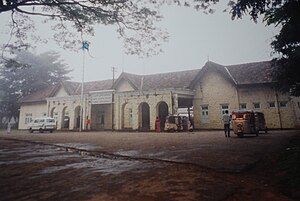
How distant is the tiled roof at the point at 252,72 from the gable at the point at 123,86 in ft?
40.8

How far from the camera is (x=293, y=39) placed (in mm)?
8023

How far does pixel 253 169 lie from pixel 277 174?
1.63 ft

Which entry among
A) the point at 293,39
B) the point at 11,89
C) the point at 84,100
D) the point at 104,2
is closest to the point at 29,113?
the point at 11,89

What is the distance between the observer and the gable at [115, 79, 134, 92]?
2623 cm

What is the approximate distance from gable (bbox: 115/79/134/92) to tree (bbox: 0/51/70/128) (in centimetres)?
1892

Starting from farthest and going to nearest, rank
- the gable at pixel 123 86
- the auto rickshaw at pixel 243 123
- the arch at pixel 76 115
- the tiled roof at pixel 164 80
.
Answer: the arch at pixel 76 115 < the gable at pixel 123 86 < the tiled roof at pixel 164 80 < the auto rickshaw at pixel 243 123

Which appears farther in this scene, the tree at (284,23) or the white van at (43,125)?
the white van at (43,125)

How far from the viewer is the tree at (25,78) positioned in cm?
3644

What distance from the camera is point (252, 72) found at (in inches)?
882

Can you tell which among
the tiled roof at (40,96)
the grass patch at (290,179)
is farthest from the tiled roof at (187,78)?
the grass patch at (290,179)

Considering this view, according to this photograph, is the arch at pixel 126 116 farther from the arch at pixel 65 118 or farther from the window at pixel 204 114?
the arch at pixel 65 118

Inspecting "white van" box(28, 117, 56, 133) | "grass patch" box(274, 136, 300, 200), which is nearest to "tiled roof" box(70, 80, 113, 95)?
"white van" box(28, 117, 56, 133)

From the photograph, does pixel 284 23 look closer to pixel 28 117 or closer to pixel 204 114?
pixel 204 114

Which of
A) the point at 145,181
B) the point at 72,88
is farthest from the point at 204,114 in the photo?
the point at 145,181
